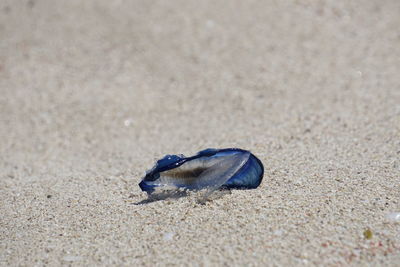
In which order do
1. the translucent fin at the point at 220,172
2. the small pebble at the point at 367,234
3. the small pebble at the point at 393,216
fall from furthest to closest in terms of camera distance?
the translucent fin at the point at 220,172 < the small pebble at the point at 393,216 < the small pebble at the point at 367,234

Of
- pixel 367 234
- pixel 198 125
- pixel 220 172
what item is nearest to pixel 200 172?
pixel 220 172

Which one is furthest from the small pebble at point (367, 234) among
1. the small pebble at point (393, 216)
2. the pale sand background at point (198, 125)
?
the small pebble at point (393, 216)

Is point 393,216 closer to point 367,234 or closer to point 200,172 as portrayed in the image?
point 367,234

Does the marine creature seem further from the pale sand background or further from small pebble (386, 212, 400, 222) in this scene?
small pebble (386, 212, 400, 222)

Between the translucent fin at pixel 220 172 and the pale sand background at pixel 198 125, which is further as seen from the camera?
the translucent fin at pixel 220 172

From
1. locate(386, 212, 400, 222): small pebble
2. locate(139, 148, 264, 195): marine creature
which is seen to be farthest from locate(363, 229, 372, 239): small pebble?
locate(139, 148, 264, 195): marine creature

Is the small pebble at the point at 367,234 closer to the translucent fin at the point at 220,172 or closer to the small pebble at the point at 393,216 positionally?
the small pebble at the point at 393,216
